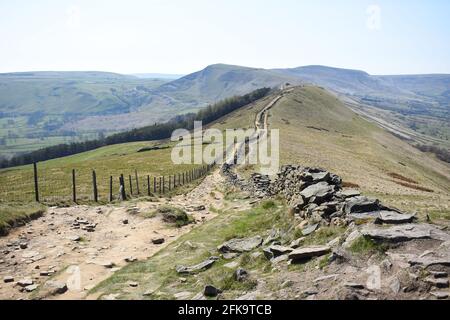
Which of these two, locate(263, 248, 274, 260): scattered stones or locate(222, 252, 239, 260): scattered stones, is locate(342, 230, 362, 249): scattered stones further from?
locate(222, 252, 239, 260): scattered stones

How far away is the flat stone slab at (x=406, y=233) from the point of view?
1012cm

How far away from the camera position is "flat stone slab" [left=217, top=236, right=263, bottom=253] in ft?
48.7

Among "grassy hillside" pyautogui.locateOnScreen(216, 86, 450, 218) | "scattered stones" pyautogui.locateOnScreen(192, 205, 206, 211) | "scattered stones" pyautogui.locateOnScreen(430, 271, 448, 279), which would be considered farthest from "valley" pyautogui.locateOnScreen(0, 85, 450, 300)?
"grassy hillside" pyautogui.locateOnScreen(216, 86, 450, 218)

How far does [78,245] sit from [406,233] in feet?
47.4

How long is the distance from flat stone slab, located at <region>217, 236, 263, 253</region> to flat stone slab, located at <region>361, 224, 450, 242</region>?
5186mm

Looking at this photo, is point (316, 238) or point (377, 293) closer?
point (377, 293)

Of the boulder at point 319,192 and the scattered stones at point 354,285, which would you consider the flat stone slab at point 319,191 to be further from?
the scattered stones at point 354,285

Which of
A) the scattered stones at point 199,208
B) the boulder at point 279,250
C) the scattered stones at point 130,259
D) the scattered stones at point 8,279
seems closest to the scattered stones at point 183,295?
the boulder at point 279,250

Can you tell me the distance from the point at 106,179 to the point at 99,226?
46.1 m
